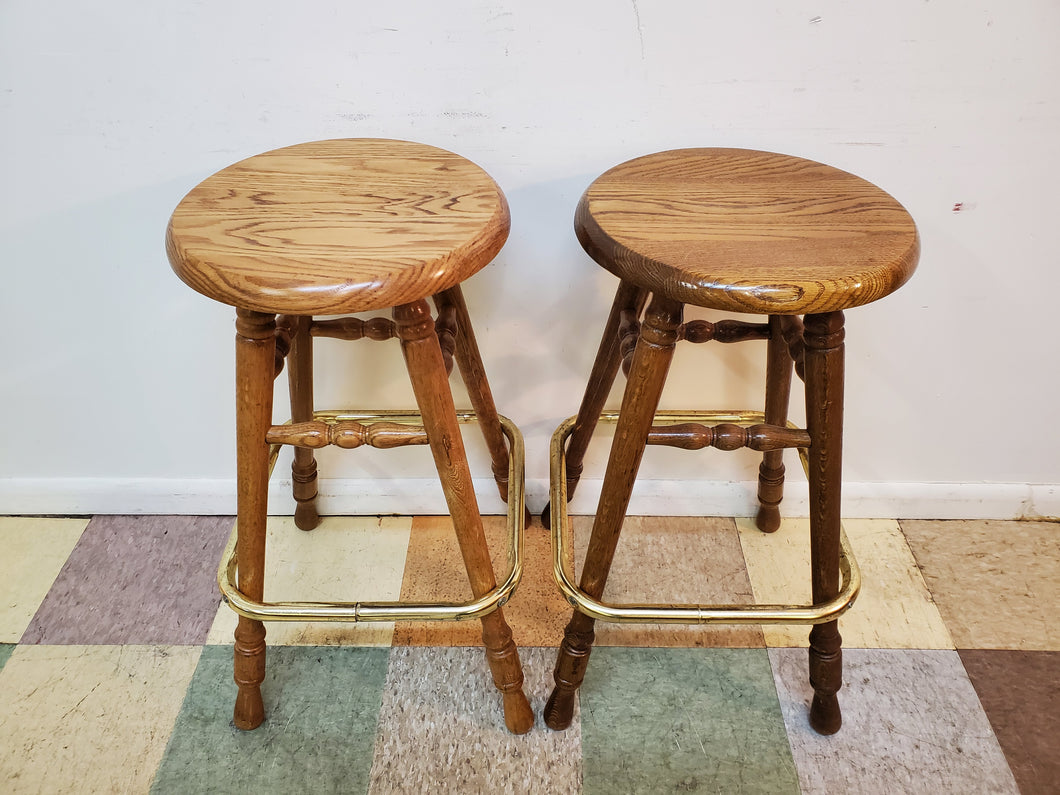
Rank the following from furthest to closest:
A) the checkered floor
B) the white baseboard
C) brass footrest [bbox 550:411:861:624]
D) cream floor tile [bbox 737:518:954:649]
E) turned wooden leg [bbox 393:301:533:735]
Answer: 1. the white baseboard
2. cream floor tile [bbox 737:518:954:649]
3. the checkered floor
4. brass footrest [bbox 550:411:861:624]
5. turned wooden leg [bbox 393:301:533:735]

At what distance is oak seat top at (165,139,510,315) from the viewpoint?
2.39 feet

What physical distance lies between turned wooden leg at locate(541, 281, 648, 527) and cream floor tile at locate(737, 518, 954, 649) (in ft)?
1.22

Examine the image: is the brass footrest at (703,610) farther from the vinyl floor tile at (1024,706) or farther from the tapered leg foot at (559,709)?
the vinyl floor tile at (1024,706)

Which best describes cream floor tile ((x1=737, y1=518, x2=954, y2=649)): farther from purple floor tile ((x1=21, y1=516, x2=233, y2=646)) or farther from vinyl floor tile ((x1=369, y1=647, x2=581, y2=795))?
purple floor tile ((x1=21, y1=516, x2=233, y2=646))

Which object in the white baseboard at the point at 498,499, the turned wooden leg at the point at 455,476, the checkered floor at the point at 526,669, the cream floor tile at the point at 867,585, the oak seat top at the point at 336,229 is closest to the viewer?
the oak seat top at the point at 336,229

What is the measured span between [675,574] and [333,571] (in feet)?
1.93

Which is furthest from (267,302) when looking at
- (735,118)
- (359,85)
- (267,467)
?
(735,118)

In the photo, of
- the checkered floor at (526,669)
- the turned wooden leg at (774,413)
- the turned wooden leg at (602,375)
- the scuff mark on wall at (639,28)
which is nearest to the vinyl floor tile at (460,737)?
the checkered floor at (526,669)

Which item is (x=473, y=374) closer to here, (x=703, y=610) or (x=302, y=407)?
(x=302, y=407)

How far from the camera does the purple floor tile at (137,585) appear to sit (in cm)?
125

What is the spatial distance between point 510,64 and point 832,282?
1.79 feet

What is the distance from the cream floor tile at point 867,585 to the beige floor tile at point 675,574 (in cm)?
3

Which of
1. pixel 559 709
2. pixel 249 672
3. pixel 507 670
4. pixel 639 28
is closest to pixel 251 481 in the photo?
pixel 249 672

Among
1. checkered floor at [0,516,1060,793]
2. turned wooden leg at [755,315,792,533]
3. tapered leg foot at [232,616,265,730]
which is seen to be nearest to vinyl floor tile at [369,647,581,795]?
checkered floor at [0,516,1060,793]
